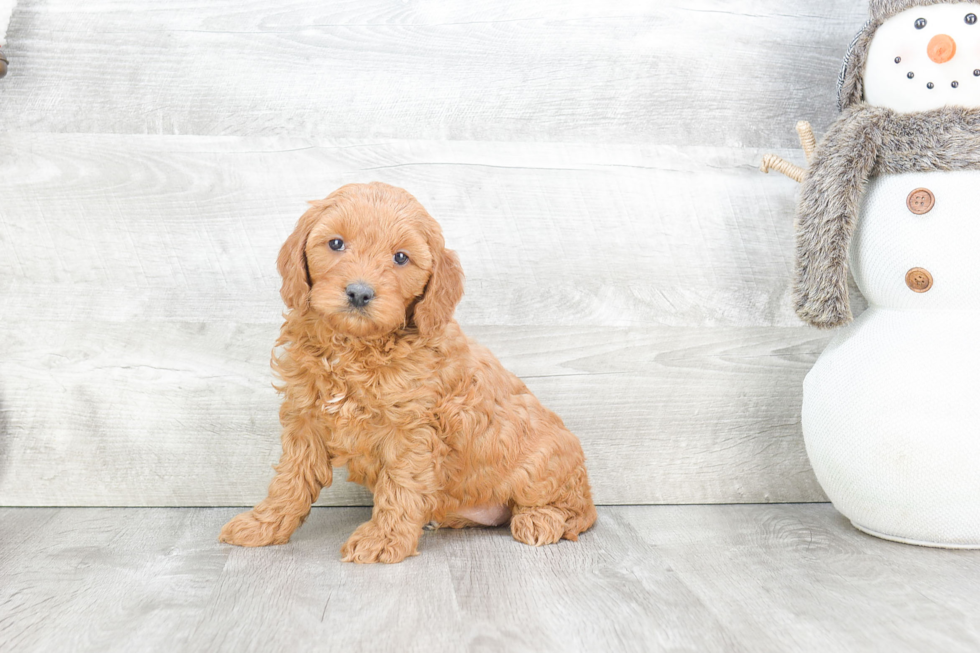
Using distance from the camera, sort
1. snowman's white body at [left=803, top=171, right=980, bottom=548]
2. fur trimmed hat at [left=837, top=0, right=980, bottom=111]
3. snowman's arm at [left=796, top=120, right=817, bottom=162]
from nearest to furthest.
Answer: snowman's white body at [left=803, top=171, right=980, bottom=548]
fur trimmed hat at [left=837, top=0, right=980, bottom=111]
snowman's arm at [left=796, top=120, right=817, bottom=162]

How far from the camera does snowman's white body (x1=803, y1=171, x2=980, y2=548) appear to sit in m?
1.78

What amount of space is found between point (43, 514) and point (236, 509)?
49 centimetres

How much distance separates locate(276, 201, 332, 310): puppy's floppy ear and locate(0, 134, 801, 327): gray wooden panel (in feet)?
1.54

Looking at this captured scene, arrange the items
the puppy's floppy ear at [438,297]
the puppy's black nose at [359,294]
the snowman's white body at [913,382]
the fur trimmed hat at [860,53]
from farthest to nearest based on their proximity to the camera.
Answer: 1. the fur trimmed hat at [860,53]
2. the snowman's white body at [913,382]
3. the puppy's floppy ear at [438,297]
4. the puppy's black nose at [359,294]

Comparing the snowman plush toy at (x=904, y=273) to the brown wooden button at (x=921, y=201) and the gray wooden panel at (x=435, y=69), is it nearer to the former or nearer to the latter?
the brown wooden button at (x=921, y=201)

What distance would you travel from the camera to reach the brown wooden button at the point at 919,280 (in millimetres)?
1821

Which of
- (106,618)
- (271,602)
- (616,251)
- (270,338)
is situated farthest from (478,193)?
(106,618)

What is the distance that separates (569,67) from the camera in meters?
2.20

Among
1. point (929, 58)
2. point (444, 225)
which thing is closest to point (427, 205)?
point (444, 225)

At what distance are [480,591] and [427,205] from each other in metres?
1.06

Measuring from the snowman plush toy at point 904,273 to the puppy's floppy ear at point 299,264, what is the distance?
3.88 feet

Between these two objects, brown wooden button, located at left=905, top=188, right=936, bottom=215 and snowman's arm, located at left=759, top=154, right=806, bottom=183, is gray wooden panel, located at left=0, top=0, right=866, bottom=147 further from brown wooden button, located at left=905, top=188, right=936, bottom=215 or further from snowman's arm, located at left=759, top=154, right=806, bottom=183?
brown wooden button, located at left=905, top=188, right=936, bottom=215

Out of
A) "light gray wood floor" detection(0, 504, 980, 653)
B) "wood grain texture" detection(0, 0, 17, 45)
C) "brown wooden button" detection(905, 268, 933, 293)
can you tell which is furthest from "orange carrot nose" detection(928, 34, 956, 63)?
"wood grain texture" detection(0, 0, 17, 45)

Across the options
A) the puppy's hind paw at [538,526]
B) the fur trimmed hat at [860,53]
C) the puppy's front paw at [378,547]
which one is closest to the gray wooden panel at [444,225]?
the fur trimmed hat at [860,53]
